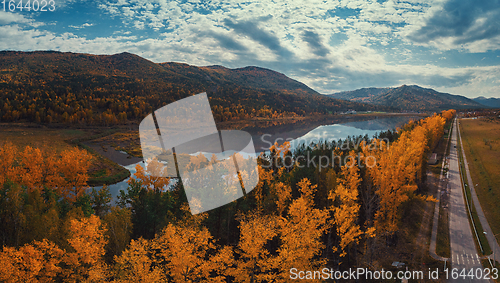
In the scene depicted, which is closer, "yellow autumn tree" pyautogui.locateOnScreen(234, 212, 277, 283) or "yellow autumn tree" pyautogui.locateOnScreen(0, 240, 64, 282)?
"yellow autumn tree" pyautogui.locateOnScreen(0, 240, 64, 282)

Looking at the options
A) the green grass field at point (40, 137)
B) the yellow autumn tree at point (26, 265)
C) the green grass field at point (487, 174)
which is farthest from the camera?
the green grass field at point (40, 137)

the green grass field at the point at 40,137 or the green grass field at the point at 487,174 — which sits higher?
the green grass field at the point at 40,137

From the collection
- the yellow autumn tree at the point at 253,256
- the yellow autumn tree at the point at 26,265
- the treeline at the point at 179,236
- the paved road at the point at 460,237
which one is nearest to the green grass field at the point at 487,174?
the paved road at the point at 460,237

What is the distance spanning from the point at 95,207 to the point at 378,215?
111 feet

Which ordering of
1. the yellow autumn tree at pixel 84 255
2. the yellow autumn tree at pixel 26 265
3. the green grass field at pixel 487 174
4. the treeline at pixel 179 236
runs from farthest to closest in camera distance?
1. the green grass field at pixel 487 174
2. the treeline at pixel 179 236
3. the yellow autumn tree at pixel 84 255
4. the yellow autumn tree at pixel 26 265

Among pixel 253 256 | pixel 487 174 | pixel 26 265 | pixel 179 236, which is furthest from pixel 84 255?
pixel 487 174

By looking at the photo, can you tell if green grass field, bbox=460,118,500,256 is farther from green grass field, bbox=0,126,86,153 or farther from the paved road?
green grass field, bbox=0,126,86,153

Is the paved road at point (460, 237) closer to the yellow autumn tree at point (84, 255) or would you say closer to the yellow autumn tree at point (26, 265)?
the yellow autumn tree at point (84, 255)

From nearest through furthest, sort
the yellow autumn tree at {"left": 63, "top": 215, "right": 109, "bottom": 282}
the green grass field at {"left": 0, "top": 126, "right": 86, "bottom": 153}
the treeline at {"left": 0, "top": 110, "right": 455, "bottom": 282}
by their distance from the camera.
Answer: the yellow autumn tree at {"left": 63, "top": 215, "right": 109, "bottom": 282}, the treeline at {"left": 0, "top": 110, "right": 455, "bottom": 282}, the green grass field at {"left": 0, "top": 126, "right": 86, "bottom": 153}

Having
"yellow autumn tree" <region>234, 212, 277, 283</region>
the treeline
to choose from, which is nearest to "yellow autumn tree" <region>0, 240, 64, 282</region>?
the treeline

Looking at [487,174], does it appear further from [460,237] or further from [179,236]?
[179,236]

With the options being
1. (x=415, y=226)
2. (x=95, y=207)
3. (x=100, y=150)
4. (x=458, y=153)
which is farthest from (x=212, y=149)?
(x=458, y=153)

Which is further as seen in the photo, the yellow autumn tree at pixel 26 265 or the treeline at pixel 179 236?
the treeline at pixel 179 236

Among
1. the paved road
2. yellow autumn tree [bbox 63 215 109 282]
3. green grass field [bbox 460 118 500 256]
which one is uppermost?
yellow autumn tree [bbox 63 215 109 282]
